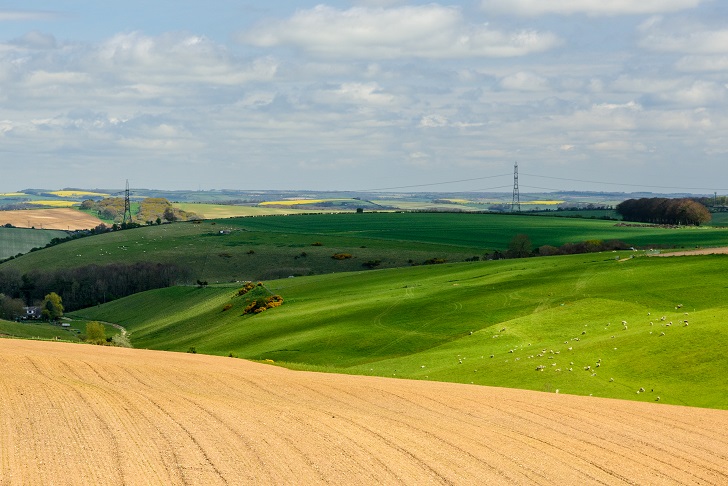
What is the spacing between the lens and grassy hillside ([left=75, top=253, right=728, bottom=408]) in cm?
4331

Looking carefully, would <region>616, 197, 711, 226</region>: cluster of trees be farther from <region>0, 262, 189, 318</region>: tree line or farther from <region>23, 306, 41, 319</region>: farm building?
<region>23, 306, 41, 319</region>: farm building

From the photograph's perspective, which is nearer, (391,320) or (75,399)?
Answer: (75,399)

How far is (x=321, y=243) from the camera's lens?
534ft

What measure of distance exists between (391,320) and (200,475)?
4944 centimetres

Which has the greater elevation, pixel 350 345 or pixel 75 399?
pixel 75 399

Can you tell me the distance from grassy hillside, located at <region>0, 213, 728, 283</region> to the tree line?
13.2 feet

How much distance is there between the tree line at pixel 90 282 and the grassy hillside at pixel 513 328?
171ft

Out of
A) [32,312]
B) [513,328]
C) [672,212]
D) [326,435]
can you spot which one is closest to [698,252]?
[513,328]

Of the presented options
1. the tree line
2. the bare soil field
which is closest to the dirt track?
the bare soil field

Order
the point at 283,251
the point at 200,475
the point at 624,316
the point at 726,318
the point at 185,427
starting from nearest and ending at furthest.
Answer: the point at 200,475, the point at 185,427, the point at 726,318, the point at 624,316, the point at 283,251

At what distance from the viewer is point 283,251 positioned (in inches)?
6191

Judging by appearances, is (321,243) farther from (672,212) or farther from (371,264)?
(672,212)

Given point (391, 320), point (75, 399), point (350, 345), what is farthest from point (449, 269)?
point (75, 399)

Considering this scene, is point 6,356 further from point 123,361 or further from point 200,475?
point 200,475
